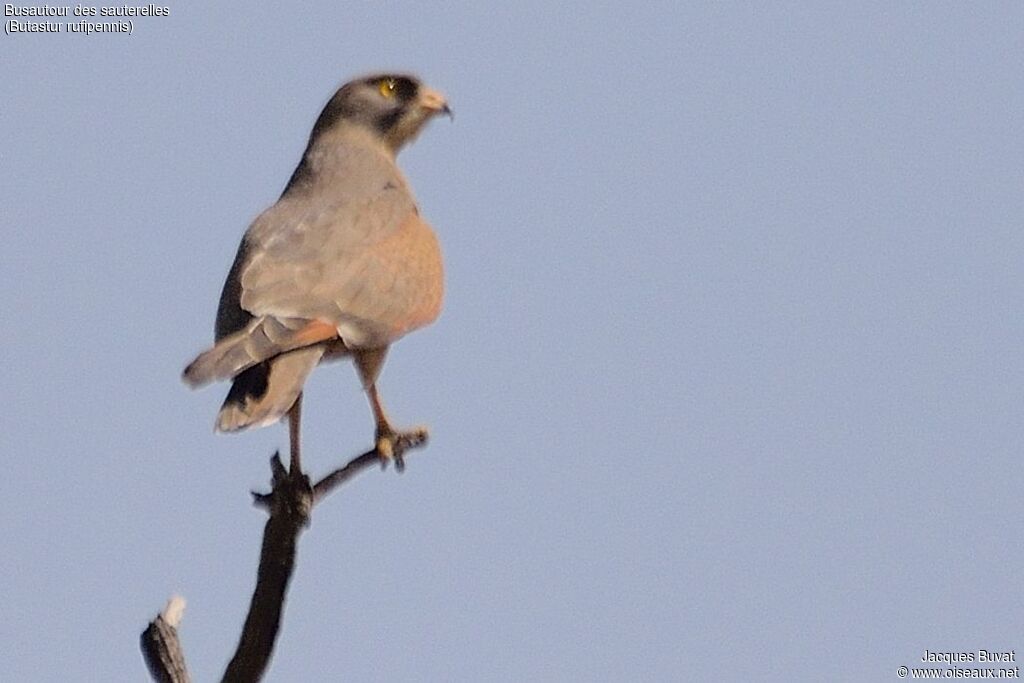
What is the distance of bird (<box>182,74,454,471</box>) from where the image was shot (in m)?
5.65

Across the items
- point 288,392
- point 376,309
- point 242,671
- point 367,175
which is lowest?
point 242,671

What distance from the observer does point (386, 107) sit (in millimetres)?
8000

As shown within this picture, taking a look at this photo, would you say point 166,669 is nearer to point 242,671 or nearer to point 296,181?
point 242,671

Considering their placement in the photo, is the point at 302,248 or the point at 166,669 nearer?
the point at 166,669

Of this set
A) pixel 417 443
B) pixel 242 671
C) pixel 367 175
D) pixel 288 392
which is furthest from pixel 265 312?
pixel 367 175

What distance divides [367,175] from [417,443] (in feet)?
5.25

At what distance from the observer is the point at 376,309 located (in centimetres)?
648

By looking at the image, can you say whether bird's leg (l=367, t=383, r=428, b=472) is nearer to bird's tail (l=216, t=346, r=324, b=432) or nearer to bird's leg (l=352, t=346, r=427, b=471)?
bird's leg (l=352, t=346, r=427, b=471)

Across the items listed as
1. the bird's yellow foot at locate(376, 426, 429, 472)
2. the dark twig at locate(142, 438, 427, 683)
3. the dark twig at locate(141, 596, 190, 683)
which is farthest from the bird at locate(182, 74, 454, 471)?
the dark twig at locate(141, 596, 190, 683)

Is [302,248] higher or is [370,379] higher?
[302,248]

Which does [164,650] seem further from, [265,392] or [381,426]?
[381,426]

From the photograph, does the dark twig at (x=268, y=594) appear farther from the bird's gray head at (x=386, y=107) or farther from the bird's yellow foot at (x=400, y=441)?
the bird's gray head at (x=386, y=107)

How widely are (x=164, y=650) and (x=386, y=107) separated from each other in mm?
3553

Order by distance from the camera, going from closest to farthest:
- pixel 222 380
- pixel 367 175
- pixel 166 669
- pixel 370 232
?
pixel 166 669
pixel 222 380
pixel 370 232
pixel 367 175
